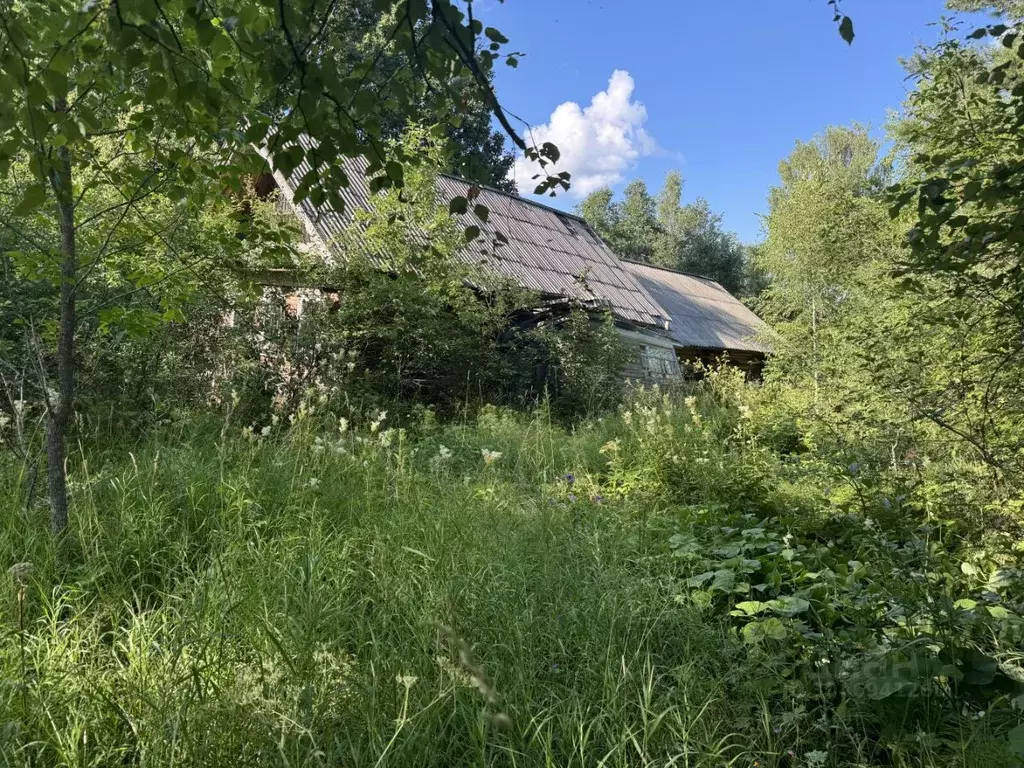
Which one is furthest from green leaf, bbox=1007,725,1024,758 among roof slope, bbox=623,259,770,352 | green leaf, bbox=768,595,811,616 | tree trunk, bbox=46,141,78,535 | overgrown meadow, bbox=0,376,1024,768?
roof slope, bbox=623,259,770,352

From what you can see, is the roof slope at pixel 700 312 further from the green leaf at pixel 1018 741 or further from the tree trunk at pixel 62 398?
the green leaf at pixel 1018 741

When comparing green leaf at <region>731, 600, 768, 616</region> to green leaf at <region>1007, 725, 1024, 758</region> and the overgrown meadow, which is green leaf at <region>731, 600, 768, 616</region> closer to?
the overgrown meadow

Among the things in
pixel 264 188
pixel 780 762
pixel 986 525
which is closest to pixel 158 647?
pixel 780 762

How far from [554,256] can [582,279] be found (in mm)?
1950

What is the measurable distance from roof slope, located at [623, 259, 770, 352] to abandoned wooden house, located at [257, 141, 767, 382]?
2.5 inches

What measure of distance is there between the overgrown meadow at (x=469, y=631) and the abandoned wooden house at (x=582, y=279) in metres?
6.66

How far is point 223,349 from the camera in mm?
7680

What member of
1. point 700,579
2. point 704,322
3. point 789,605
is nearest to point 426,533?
point 700,579

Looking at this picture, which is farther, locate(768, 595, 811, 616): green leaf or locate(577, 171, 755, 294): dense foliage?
locate(577, 171, 755, 294): dense foliage

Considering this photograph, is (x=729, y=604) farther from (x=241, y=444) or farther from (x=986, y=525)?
(x=241, y=444)

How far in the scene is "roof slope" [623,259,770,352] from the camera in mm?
18094

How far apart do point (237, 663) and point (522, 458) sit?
3.61 metres

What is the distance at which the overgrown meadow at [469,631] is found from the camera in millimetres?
1674

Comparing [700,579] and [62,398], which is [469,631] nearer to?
[700,579]
